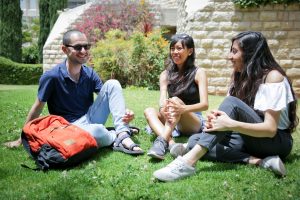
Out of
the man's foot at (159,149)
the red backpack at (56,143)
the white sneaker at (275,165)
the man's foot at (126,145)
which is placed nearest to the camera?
the white sneaker at (275,165)

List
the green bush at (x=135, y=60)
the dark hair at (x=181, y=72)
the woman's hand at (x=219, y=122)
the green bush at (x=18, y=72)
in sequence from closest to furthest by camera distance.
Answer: the woman's hand at (x=219, y=122) → the dark hair at (x=181, y=72) → the green bush at (x=135, y=60) → the green bush at (x=18, y=72)

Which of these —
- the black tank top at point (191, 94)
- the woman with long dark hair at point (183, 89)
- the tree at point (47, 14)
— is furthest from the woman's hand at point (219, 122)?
the tree at point (47, 14)

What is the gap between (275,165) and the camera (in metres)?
3.40

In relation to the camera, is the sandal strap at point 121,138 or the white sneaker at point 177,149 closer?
the white sneaker at point 177,149

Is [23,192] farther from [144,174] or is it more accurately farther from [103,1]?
[103,1]

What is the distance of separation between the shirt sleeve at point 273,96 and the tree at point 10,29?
61.9ft

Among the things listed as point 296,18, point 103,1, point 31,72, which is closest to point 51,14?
point 31,72

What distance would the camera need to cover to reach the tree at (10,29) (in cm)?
1989

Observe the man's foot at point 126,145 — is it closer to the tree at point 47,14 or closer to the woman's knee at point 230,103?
the woman's knee at point 230,103

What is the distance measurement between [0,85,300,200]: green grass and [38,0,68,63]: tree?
17417 mm

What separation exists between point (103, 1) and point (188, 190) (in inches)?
536

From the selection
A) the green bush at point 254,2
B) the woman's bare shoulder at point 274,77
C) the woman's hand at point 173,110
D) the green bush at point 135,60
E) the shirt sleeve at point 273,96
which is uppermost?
the green bush at point 254,2

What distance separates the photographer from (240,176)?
3434 mm

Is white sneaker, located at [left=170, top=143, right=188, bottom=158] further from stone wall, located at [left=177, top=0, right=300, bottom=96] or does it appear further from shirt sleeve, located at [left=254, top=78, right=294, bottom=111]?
stone wall, located at [left=177, top=0, right=300, bottom=96]
